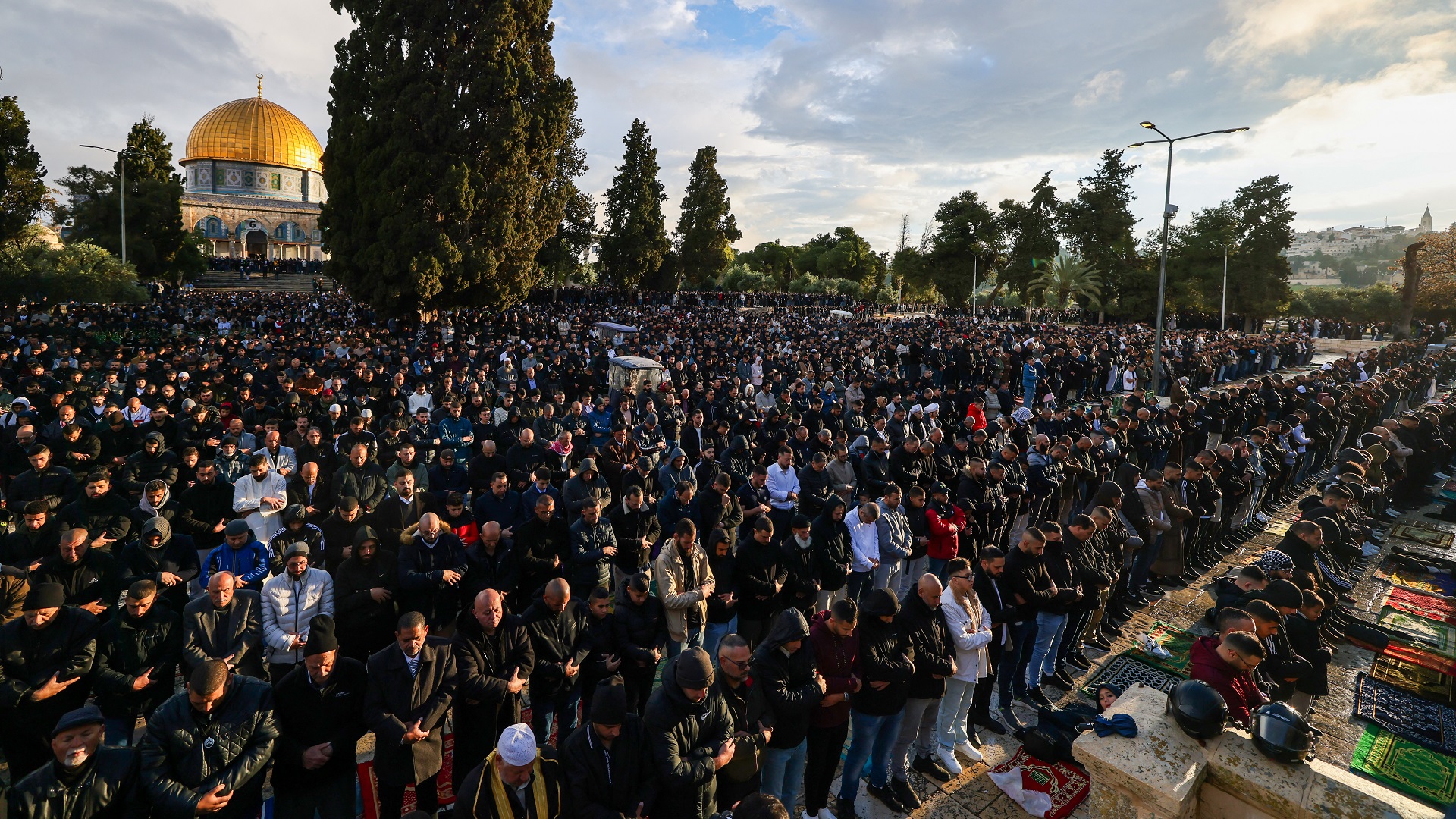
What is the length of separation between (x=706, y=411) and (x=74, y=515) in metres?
8.37

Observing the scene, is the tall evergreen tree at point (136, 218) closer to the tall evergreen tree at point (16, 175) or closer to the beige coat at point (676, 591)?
the tall evergreen tree at point (16, 175)

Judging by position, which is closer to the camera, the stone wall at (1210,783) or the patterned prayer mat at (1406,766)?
the stone wall at (1210,783)

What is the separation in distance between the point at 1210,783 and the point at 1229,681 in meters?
1.62

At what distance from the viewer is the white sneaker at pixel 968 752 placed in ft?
16.9

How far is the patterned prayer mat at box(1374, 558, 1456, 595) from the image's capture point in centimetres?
875

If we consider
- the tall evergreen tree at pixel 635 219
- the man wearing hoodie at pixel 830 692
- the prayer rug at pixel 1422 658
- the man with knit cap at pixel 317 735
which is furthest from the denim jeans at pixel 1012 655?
the tall evergreen tree at pixel 635 219

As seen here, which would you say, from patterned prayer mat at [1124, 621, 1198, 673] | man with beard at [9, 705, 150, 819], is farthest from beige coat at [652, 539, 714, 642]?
patterned prayer mat at [1124, 621, 1198, 673]

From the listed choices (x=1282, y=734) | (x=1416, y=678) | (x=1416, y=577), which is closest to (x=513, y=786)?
(x=1282, y=734)

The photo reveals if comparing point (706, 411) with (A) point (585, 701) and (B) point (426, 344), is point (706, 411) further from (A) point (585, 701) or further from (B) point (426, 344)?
(B) point (426, 344)

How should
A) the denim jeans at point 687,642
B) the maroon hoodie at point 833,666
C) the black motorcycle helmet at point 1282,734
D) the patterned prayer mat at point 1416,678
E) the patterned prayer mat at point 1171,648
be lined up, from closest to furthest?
the black motorcycle helmet at point 1282,734 < the maroon hoodie at point 833,666 < the denim jeans at point 687,642 < the patterned prayer mat at point 1416,678 < the patterned prayer mat at point 1171,648

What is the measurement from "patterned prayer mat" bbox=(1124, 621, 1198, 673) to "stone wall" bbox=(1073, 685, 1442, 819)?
3.96 meters

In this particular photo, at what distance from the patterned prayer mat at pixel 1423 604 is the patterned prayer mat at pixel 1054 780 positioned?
20.9 feet

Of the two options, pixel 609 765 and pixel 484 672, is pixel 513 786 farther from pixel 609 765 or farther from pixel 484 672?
pixel 484 672

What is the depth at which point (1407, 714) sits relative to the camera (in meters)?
6.09
